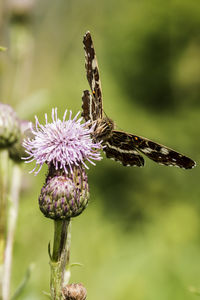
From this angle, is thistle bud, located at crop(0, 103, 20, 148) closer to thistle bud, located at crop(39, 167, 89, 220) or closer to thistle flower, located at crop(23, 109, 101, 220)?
thistle flower, located at crop(23, 109, 101, 220)

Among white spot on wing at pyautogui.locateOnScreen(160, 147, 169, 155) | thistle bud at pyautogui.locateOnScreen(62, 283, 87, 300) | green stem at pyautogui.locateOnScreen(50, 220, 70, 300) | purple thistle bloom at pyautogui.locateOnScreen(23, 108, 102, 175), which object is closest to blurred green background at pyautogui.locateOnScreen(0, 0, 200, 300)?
white spot on wing at pyautogui.locateOnScreen(160, 147, 169, 155)

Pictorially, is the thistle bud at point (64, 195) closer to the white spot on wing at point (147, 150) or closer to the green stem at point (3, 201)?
the green stem at point (3, 201)

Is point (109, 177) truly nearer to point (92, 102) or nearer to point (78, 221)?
point (78, 221)

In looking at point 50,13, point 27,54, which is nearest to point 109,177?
point 50,13

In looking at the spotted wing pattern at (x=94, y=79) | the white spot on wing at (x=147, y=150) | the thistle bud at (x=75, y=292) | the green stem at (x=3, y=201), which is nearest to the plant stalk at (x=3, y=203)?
the green stem at (x=3, y=201)

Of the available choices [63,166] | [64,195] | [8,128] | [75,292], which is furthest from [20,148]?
[75,292]

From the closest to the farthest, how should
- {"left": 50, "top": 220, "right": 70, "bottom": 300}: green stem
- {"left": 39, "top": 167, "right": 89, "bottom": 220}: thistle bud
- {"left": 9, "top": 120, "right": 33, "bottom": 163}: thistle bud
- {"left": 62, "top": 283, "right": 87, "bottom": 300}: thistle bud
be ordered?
{"left": 62, "top": 283, "right": 87, "bottom": 300}: thistle bud → {"left": 50, "top": 220, "right": 70, "bottom": 300}: green stem → {"left": 39, "top": 167, "right": 89, "bottom": 220}: thistle bud → {"left": 9, "top": 120, "right": 33, "bottom": 163}: thistle bud
